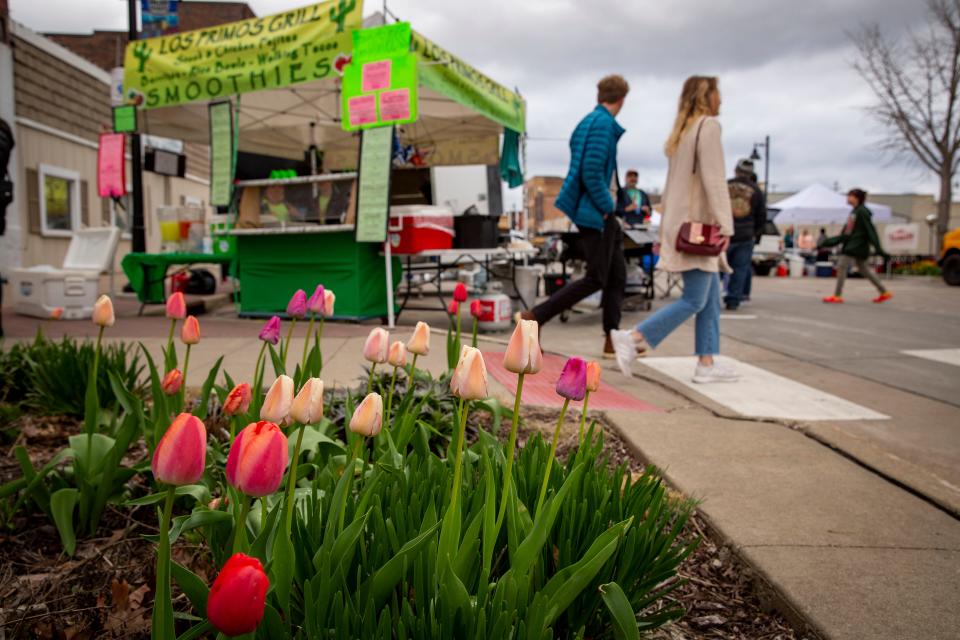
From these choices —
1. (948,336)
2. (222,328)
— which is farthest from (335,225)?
(948,336)

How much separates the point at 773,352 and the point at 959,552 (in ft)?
15.7

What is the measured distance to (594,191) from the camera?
539cm

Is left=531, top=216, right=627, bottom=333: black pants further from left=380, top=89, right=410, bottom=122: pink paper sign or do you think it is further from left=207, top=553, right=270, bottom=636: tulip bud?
left=207, top=553, right=270, bottom=636: tulip bud

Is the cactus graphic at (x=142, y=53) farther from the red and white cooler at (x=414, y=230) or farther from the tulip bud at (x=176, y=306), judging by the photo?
the tulip bud at (x=176, y=306)

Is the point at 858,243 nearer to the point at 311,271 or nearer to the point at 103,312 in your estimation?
the point at 311,271

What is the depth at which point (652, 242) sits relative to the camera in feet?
32.1

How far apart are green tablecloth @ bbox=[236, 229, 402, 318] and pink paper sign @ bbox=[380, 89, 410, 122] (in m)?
1.37

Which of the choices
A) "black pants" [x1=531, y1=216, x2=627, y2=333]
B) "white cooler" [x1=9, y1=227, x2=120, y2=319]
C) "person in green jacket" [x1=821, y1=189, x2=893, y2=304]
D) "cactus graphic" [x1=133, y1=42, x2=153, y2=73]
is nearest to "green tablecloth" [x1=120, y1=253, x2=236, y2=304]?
"white cooler" [x1=9, y1=227, x2=120, y2=319]

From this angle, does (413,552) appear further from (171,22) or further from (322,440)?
(171,22)

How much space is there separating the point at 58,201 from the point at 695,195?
14.0m

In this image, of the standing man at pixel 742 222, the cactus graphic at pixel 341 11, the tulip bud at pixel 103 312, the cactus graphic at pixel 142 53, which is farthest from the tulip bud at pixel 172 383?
the standing man at pixel 742 222

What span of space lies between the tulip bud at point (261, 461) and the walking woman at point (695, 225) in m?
3.94

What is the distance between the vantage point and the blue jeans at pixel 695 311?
4.71 metres

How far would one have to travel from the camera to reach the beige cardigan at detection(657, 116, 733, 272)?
4574 mm
